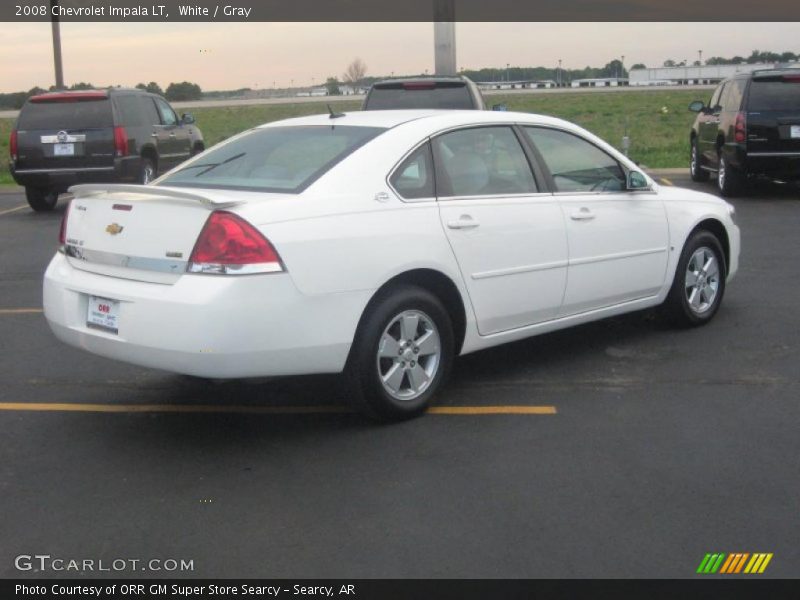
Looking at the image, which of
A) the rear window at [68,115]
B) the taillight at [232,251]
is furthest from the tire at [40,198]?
the taillight at [232,251]

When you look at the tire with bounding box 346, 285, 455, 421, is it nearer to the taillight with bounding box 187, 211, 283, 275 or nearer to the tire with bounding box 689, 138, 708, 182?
the taillight with bounding box 187, 211, 283, 275

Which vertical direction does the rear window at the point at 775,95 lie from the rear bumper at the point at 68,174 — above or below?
above

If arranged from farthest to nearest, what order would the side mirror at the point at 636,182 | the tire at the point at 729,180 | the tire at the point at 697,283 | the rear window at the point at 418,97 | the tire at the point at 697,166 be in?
the tire at the point at 697,166, the tire at the point at 729,180, the rear window at the point at 418,97, the tire at the point at 697,283, the side mirror at the point at 636,182

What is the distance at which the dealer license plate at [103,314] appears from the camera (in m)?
5.28

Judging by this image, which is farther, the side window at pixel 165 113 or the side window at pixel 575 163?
the side window at pixel 165 113

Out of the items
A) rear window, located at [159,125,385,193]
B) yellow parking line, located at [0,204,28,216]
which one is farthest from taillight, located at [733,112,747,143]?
yellow parking line, located at [0,204,28,216]

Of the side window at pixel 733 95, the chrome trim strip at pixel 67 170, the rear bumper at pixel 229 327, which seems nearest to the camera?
the rear bumper at pixel 229 327

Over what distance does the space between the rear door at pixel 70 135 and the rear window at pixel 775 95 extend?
934cm

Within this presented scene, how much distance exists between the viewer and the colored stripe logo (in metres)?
3.94

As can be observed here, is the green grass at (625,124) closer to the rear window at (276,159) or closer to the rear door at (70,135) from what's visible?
the rear door at (70,135)

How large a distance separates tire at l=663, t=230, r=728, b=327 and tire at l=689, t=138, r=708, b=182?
10708 mm

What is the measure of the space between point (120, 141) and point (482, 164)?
10.9 m

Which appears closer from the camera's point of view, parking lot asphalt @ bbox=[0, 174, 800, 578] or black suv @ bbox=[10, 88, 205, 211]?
parking lot asphalt @ bbox=[0, 174, 800, 578]

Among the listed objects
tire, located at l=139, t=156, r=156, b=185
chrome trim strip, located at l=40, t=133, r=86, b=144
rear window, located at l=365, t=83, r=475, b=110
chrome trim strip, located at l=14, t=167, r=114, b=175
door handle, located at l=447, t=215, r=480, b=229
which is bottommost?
tire, located at l=139, t=156, r=156, b=185
